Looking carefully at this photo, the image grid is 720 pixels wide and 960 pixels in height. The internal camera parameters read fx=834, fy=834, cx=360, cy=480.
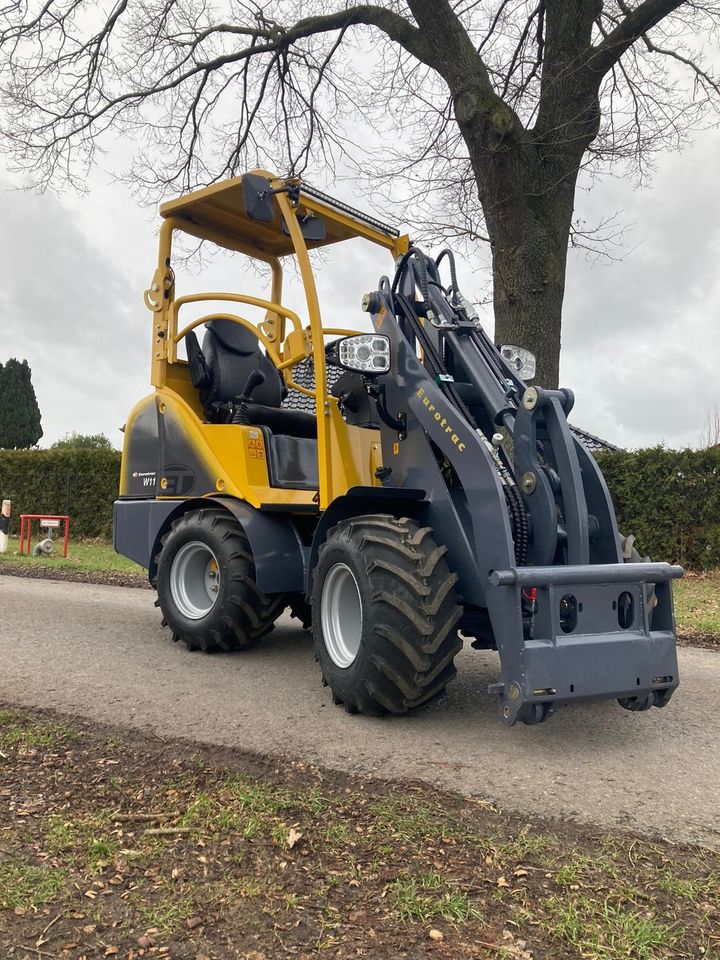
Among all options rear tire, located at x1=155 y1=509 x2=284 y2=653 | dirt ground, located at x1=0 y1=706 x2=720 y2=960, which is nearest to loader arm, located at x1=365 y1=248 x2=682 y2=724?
dirt ground, located at x1=0 y1=706 x2=720 y2=960

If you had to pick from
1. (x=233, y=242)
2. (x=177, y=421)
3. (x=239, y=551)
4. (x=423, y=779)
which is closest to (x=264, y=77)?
(x=233, y=242)

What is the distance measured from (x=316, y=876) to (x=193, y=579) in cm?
370

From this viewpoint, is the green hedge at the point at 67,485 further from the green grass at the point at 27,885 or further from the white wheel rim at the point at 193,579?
the green grass at the point at 27,885

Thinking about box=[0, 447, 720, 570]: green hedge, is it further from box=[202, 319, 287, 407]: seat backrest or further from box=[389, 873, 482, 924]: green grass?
box=[389, 873, 482, 924]: green grass

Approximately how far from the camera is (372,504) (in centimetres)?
442

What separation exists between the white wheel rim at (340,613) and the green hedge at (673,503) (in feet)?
26.7

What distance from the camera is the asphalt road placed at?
319cm

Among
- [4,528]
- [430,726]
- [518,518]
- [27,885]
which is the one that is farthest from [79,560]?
[27,885]

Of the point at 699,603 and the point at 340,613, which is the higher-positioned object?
the point at 340,613

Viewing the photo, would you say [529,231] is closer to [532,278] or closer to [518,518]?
[532,278]

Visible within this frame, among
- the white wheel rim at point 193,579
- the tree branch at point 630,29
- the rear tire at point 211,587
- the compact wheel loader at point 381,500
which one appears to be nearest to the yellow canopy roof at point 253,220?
the compact wheel loader at point 381,500

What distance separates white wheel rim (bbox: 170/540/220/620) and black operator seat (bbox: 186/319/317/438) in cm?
103

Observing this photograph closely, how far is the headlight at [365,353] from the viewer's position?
4.48 m

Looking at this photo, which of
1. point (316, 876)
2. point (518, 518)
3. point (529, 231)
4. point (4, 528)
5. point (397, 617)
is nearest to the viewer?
point (316, 876)
